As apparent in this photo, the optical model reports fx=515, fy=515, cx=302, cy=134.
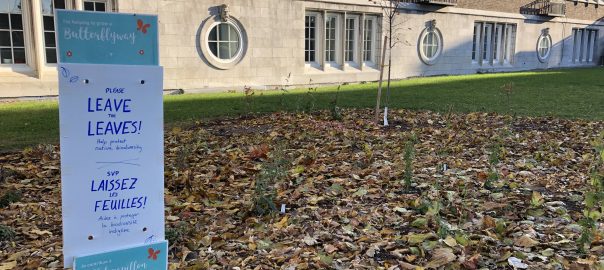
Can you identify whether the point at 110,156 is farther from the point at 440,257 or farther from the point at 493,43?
the point at 493,43

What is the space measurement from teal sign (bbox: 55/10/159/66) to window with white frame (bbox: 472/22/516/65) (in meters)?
25.7

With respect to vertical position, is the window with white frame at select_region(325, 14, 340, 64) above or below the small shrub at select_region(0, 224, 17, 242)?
above

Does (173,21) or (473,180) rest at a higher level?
(173,21)

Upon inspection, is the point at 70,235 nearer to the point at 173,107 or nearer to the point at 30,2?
the point at 173,107

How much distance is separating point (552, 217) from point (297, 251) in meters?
2.10

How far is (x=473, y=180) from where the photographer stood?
5082 millimetres

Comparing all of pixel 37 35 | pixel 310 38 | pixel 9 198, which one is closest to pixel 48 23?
pixel 37 35

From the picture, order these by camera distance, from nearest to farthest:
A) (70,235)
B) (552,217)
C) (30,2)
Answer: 1. (70,235)
2. (552,217)
3. (30,2)

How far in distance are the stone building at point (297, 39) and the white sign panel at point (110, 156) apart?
12.3m

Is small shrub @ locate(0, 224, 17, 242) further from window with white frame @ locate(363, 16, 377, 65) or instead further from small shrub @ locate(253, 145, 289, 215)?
window with white frame @ locate(363, 16, 377, 65)

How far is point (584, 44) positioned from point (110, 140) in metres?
38.5

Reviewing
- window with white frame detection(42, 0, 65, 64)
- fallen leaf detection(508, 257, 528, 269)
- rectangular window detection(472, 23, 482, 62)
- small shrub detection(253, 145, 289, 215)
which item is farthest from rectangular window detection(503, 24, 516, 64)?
fallen leaf detection(508, 257, 528, 269)

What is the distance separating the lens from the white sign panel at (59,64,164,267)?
2.24 meters

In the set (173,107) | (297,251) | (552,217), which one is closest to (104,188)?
(297,251)
